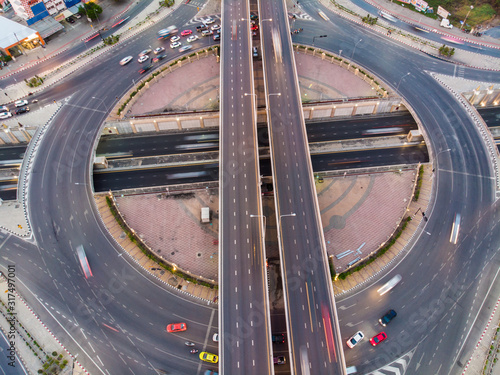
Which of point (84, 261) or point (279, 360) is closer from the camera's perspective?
point (279, 360)

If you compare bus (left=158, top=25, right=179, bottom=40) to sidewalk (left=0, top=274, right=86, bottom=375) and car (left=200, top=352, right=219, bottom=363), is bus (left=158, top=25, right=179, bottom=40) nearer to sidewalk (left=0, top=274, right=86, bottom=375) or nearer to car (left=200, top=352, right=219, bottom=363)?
sidewalk (left=0, top=274, right=86, bottom=375)

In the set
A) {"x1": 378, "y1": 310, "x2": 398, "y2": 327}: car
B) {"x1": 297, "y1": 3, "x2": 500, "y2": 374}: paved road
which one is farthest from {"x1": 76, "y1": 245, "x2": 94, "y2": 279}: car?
{"x1": 378, "y1": 310, "x2": 398, "y2": 327}: car

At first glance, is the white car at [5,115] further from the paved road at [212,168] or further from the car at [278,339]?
the car at [278,339]

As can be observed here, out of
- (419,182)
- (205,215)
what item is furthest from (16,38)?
(419,182)

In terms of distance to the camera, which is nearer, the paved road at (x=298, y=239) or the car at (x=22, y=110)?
the paved road at (x=298, y=239)

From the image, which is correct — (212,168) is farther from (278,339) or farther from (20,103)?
(20,103)

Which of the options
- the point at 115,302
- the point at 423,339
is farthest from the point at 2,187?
the point at 423,339

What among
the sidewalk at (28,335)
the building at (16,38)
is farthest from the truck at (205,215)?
the building at (16,38)
